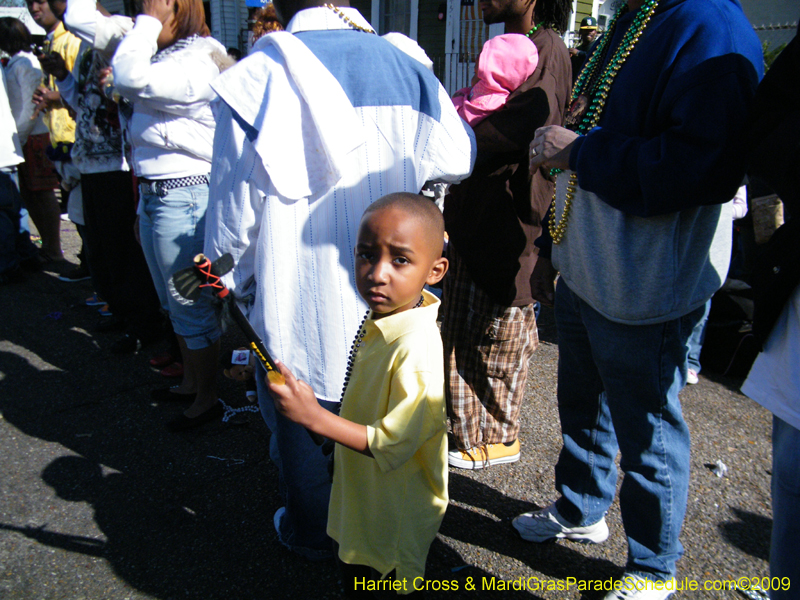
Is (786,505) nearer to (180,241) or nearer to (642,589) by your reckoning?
(642,589)

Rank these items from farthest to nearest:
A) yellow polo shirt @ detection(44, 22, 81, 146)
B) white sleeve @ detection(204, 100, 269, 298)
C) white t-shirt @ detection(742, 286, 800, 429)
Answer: yellow polo shirt @ detection(44, 22, 81, 146) → white sleeve @ detection(204, 100, 269, 298) → white t-shirt @ detection(742, 286, 800, 429)

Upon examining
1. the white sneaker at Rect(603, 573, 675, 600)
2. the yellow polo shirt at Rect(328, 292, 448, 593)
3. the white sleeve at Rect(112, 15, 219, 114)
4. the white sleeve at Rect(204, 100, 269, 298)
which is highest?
the white sleeve at Rect(112, 15, 219, 114)

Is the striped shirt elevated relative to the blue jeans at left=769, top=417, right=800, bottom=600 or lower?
elevated

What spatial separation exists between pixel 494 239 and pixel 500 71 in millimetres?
669

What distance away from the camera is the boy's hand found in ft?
4.08

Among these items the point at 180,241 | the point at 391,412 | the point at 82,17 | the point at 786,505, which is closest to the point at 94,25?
the point at 82,17

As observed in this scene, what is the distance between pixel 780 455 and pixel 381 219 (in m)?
1.05

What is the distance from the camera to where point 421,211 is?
1.42 meters

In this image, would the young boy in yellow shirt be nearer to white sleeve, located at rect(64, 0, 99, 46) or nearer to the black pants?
white sleeve, located at rect(64, 0, 99, 46)

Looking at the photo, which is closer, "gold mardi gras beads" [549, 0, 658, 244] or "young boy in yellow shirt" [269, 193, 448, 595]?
"young boy in yellow shirt" [269, 193, 448, 595]

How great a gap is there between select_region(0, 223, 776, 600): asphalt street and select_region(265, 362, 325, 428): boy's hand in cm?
103

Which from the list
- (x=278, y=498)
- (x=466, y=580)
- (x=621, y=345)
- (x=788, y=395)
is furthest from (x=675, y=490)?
(x=278, y=498)

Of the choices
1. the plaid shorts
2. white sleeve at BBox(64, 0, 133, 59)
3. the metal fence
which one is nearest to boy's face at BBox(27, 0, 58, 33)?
white sleeve at BBox(64, 0, 133, 59)

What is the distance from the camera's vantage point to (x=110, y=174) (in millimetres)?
3715
